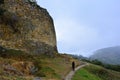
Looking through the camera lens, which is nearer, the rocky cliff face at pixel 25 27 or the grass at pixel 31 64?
the grass at pixel 31 64

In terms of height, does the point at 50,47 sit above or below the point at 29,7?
below

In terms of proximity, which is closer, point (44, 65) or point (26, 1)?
point (44, 65)

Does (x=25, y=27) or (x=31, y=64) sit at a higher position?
(x=25, y=27)

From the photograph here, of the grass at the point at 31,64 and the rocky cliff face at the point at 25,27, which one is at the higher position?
the rocky cliff face at the point at 25,27

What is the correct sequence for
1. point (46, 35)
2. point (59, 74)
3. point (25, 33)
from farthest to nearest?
1. point (46, 35)
2. point (25, 33)
3. point (59, 74)

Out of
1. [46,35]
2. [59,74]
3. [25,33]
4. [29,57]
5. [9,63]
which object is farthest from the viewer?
[46,35]

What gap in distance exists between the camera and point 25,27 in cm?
5450

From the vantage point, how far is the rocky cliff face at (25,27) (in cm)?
5125

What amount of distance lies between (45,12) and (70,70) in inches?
423

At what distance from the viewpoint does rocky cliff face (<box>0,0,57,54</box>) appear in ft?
168

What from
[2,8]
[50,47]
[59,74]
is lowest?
[59,74]

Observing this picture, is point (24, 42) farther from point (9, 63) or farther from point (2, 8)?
point (9, 63)

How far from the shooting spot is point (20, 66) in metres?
42.2

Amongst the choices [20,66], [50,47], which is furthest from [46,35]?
[20,66]
